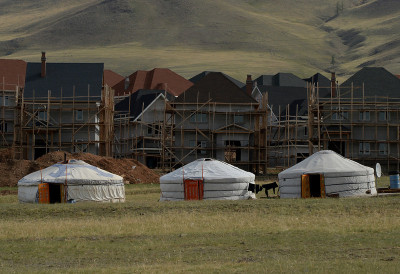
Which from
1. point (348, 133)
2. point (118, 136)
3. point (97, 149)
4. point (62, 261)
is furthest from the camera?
point (118, 136)

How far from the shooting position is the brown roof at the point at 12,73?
81750mm

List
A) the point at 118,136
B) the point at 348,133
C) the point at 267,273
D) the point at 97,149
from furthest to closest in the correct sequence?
the point at 118,136, the point at 97,149, the point at 348,133, the point at 267,273

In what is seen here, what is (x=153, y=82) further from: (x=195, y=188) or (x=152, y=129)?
(x=195, y=188)

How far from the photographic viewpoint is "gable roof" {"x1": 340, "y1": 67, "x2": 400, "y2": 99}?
70062mm

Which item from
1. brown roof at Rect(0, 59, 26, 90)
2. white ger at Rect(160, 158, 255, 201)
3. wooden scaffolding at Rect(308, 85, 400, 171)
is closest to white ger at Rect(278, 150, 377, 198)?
white ger at Rect(160, 158, 255, 201)

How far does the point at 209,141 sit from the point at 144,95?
18532 millimetres

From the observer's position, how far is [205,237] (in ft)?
84.1

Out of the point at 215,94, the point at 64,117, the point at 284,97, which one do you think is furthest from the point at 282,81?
A: the point at 64,117

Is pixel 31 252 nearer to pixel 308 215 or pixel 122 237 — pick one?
pixel 122 237

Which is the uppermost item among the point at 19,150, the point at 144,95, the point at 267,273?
the point at 144,95

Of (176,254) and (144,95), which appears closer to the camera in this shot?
(176,254)

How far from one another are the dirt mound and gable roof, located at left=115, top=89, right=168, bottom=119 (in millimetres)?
20552

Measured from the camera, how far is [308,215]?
31.3 m

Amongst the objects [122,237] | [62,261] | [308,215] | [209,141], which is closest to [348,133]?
[209,141]
